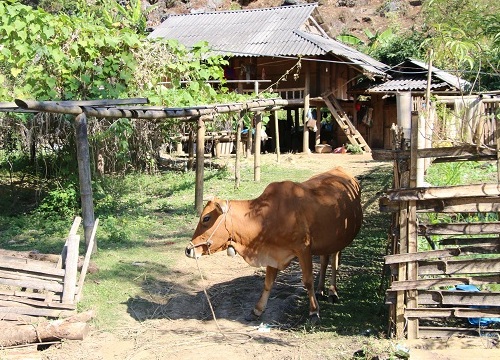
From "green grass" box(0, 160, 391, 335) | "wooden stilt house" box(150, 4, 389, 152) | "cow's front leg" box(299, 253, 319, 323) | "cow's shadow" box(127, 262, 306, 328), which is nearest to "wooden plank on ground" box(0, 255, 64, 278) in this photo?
"green grass" box(0, 160, 391, 335)

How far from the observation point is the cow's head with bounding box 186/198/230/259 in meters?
6.66

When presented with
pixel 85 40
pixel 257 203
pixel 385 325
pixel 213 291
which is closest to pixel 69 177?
pixel 85 40

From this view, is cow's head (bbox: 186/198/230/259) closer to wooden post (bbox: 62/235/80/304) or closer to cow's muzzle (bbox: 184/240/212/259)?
cow's muzzle (bbox: 184/240/212/259)

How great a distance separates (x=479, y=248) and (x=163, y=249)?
17.5ft

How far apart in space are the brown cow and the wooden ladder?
58.3ft

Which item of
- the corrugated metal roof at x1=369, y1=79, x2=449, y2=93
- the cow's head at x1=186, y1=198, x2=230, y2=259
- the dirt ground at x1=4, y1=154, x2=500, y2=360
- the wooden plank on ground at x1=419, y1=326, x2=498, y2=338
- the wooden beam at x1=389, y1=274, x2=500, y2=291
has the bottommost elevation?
the dirt ground at x1=4, y1=154, x2=500, y2=360

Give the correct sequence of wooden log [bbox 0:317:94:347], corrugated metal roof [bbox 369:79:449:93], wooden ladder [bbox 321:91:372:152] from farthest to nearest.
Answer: wooden ladder [bbox 321:91:372:152] → corrugated metal roof [bbox 369:79:449:93] → wooden log [bbox 0:317:94:347]

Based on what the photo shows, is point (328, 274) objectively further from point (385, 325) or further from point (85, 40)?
point (85, 40)

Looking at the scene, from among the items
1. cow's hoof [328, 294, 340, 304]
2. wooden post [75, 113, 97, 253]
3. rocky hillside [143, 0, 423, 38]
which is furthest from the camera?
rocky hillside [143, 0, 423, 38]

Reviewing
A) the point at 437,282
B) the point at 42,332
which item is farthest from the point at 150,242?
the point at 437,282

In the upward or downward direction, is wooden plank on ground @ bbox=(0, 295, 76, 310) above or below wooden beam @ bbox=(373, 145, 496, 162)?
below

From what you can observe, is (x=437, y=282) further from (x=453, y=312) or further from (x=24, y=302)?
(x=24, y=302)

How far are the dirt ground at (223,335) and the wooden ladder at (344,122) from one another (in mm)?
16662

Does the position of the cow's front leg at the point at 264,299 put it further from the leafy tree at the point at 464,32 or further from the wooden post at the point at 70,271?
the leafy tree at the point at 464,32
